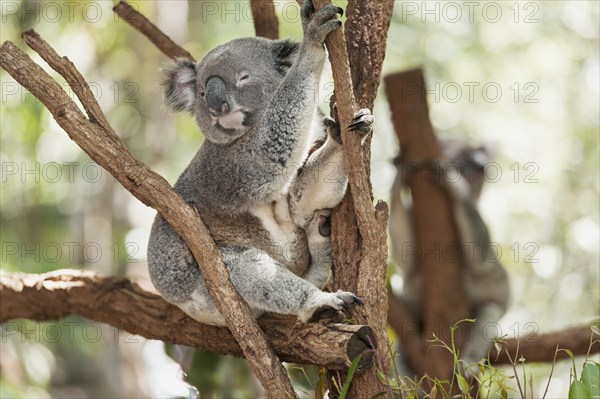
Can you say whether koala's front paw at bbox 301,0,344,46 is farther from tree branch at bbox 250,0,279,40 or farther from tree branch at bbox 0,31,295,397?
tree branch at bbox 250,0,279,40

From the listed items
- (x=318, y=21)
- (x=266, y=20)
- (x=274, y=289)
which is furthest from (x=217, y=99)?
(x=266, y=20)

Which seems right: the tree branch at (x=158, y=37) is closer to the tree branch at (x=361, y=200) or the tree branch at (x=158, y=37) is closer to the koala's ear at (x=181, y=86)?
the koala's ear at (x=181, y=86)

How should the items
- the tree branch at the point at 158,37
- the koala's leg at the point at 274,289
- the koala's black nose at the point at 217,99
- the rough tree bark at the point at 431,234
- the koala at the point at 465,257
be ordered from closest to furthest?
the koala's leg at the point at 274,289
the koala's black nose at the point at 217,99
the tree branch at the point at 158,37
the rough tree bark at the point at 431,234
the koala at the point at 465,257

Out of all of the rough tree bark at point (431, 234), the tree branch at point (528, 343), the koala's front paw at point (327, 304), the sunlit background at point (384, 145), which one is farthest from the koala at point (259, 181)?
the sunlit background at point (384, 145)

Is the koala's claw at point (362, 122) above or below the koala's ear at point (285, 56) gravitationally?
below

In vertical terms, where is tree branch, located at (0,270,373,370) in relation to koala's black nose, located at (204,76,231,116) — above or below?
below

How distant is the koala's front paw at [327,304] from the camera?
11.0 ft

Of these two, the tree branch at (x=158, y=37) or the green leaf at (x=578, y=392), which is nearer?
the green leaf at (x=578, y=392)

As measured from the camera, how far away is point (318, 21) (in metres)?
3.21

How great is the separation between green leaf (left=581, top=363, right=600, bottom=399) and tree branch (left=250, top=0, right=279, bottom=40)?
3.01 metres

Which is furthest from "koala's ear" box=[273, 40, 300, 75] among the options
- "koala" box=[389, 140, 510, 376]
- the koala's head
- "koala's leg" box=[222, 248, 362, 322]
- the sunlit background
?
the sunlit background

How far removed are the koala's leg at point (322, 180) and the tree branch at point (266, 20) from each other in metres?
1.53

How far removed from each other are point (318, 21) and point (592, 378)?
1.79 m

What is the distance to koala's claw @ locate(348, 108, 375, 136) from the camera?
321 centimetres
